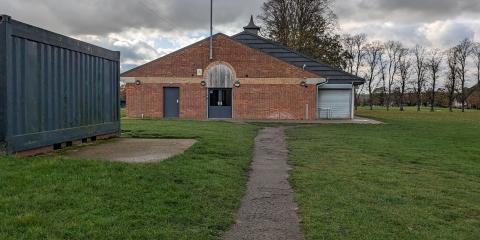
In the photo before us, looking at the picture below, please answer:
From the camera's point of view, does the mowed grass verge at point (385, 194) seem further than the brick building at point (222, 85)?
No

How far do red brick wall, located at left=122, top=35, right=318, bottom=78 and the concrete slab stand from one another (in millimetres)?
20436

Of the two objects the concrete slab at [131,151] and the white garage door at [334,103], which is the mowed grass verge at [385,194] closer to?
the concrete slab at [131,151]

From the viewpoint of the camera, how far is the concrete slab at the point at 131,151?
10127mm

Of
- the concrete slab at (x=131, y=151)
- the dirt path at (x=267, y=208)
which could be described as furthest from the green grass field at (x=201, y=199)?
the concrete slab at (x=131, y=151)

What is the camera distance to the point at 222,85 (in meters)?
34.6

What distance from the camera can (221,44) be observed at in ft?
112

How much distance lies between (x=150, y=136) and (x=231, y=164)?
614 cm

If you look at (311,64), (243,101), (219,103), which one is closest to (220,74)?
(219,103)

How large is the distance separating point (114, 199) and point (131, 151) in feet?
17.0

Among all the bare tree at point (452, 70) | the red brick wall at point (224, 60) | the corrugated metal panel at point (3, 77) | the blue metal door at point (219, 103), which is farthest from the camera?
the bare tree at point (452, 70)

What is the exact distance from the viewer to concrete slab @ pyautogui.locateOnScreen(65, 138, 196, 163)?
1013 cm

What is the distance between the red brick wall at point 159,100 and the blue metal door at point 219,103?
51 centimetres

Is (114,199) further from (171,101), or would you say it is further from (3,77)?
(171,101)

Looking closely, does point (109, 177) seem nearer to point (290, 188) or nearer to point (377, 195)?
point (290, 188)
